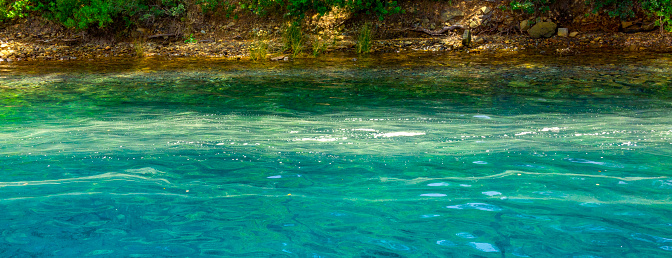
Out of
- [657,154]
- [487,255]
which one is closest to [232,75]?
[657,154]

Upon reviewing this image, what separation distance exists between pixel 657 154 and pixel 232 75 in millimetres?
8590

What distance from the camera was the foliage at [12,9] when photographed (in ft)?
57.1

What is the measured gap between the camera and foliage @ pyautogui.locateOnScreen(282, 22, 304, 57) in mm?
15774

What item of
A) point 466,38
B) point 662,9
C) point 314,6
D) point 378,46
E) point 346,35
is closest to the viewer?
point 662,9

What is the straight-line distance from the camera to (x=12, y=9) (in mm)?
18500

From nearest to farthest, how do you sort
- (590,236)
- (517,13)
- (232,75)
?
1. (590,236)
2. (232,75)
3. (517,13)

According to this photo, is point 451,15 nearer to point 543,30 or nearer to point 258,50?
point 543,30

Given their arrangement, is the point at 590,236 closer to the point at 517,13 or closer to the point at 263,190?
the point at 263,190

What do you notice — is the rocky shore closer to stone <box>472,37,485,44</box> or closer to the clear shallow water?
stone <box>472,37,485,44</box>

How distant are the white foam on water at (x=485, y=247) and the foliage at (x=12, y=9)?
18.5 m

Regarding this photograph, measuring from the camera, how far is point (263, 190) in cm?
340

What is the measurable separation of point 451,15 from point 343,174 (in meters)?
14.4

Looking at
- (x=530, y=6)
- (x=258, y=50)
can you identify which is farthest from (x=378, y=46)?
(x=530, y=6)

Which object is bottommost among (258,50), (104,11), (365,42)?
(258,50)
